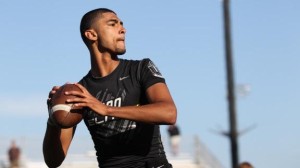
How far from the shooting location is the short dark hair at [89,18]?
268 inches

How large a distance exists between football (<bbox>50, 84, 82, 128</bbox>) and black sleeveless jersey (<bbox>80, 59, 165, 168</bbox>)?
0.27m

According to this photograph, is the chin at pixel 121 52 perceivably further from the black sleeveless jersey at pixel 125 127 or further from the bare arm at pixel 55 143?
the bare arm at pixel 55 143

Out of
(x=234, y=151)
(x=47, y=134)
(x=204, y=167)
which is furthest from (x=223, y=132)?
(x=47, y=134)

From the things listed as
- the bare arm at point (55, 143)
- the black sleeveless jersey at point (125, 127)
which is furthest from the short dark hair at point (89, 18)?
the bare arm at point (55, 143)

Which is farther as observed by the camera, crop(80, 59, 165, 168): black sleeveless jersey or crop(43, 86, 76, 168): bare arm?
crop(43, 86, 76, 168): bare arm

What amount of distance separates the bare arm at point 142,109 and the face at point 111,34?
0.64 m

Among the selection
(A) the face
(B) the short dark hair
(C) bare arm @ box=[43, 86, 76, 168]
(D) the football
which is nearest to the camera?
(D) the football

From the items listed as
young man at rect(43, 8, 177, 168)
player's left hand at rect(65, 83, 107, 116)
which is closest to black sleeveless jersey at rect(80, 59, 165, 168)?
young man at rect(43, 8, 177, 168)

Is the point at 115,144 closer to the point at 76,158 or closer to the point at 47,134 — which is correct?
the point at 47,134

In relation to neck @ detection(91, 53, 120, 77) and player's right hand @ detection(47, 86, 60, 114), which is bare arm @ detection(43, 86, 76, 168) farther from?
neck @ detection(91, 53, 120, 77)

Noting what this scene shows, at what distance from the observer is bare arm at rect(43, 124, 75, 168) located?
6.91 meters

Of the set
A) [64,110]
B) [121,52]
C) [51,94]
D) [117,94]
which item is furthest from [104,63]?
[64,110]

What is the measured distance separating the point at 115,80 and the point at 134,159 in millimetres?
693

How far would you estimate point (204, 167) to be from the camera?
24.0 meters
